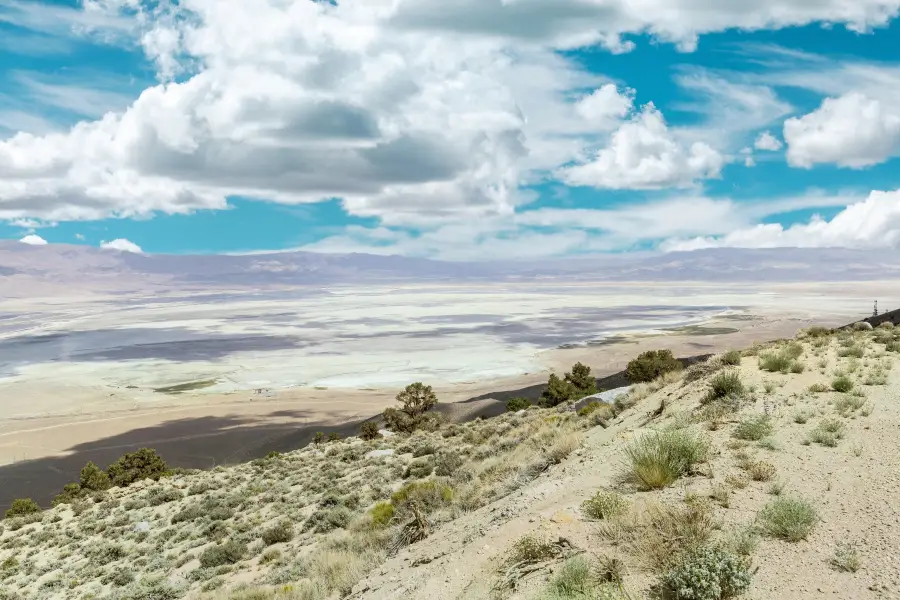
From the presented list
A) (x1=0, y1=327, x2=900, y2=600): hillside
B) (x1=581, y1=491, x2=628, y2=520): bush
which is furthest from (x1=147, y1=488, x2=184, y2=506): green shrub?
(x1=581, y1=491, x2=628, y2=520): bush

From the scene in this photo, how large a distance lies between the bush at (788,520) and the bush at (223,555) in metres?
12.7

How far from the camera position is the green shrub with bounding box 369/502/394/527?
1281 centimetres

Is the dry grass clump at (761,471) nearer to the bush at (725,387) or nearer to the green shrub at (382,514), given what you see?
the bush at (725,387)

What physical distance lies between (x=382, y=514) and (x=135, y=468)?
95.6ft

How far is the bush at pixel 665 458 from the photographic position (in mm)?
7977

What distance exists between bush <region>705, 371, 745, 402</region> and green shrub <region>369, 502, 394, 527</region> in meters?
7.30

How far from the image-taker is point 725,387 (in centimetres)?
1175

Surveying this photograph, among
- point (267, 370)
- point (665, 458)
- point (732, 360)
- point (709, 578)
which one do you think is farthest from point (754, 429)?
point (267, 370)

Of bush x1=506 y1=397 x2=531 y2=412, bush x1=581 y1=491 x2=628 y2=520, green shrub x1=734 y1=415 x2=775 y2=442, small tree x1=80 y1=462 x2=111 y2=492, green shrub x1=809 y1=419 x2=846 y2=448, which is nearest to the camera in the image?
bush x1=581 y1=491 x2=628 y2=520

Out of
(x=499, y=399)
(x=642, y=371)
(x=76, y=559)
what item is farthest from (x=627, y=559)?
(x=499, y=399)

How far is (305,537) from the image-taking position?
1479 centimetres

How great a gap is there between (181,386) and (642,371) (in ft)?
206

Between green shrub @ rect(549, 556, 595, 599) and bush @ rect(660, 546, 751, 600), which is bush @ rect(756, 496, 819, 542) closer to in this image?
bush @ rect(660, 546, 751, 600)

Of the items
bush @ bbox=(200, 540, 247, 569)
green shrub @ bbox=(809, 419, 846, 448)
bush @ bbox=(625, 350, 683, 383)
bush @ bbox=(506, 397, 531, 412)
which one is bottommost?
bush @ bbox=(506, 397, 531, 412)
